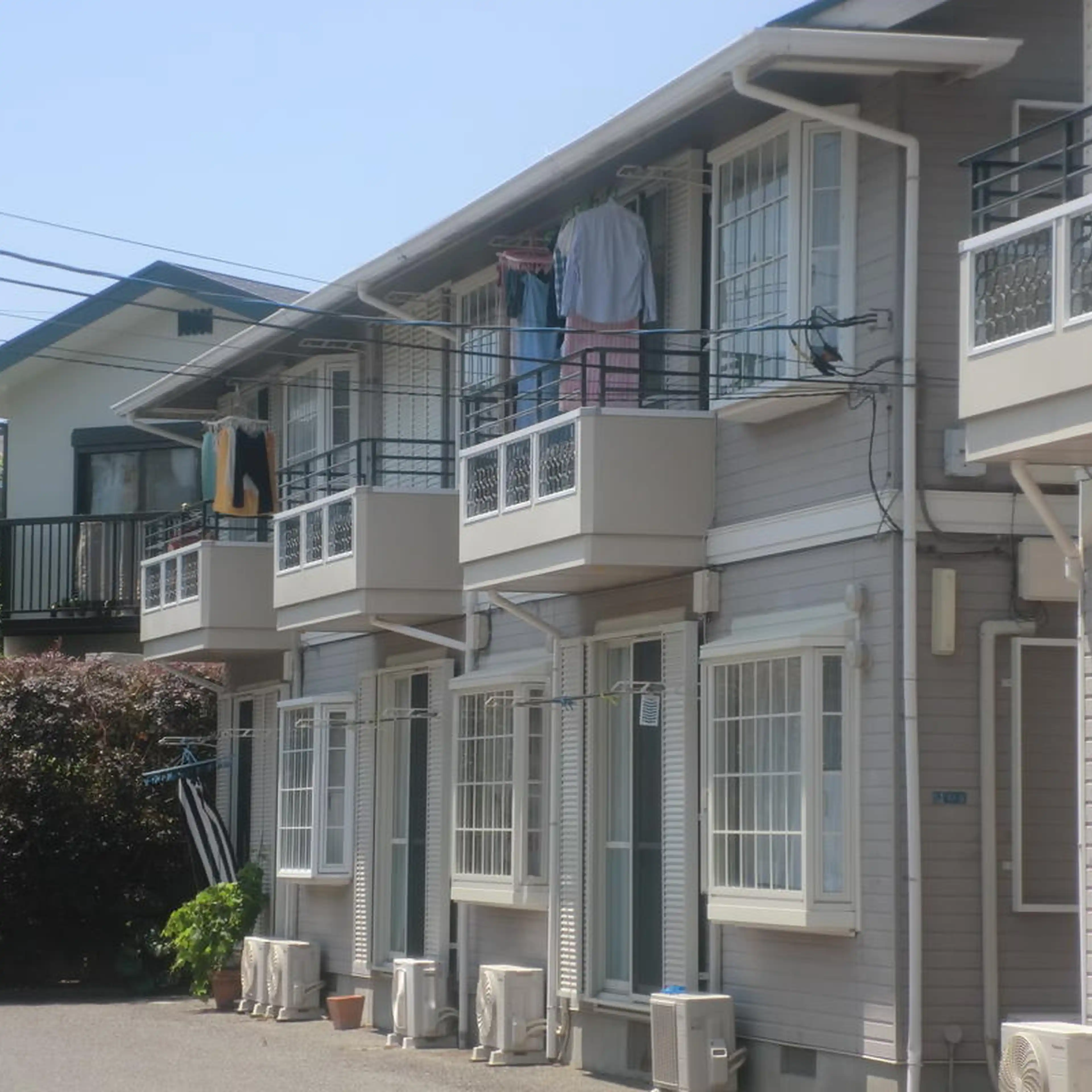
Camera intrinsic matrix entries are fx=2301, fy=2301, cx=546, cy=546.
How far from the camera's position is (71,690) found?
82.5ft

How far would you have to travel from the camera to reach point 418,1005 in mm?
18359

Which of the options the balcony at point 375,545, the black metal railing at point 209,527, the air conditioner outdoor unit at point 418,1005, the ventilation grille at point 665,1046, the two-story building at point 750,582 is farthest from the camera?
the black metal railing at point 209,527

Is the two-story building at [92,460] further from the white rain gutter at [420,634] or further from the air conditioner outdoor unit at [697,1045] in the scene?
the air conditioner outdoor unit at [697,1045]

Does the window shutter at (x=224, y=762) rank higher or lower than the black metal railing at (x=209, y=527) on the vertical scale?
lower

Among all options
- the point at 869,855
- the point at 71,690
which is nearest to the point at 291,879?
the point at 71,690

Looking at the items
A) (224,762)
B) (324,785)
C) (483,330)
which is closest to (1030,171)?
(483,330)

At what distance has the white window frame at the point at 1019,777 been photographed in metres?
13.4

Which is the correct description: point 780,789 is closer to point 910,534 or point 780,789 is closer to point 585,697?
point 910,534

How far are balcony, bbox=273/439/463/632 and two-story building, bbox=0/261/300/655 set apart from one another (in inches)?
321

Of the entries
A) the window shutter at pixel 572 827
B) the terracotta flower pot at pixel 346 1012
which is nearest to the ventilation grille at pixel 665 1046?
the window shutter at pixel 572 827

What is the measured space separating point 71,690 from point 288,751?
3743 mm

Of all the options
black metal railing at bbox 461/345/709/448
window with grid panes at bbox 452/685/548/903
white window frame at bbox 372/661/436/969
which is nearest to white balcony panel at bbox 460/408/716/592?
black metal railing at bbox 461/345/709/448

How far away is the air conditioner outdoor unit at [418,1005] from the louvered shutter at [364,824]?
71.7 inches

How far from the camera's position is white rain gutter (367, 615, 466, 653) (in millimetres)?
18953
